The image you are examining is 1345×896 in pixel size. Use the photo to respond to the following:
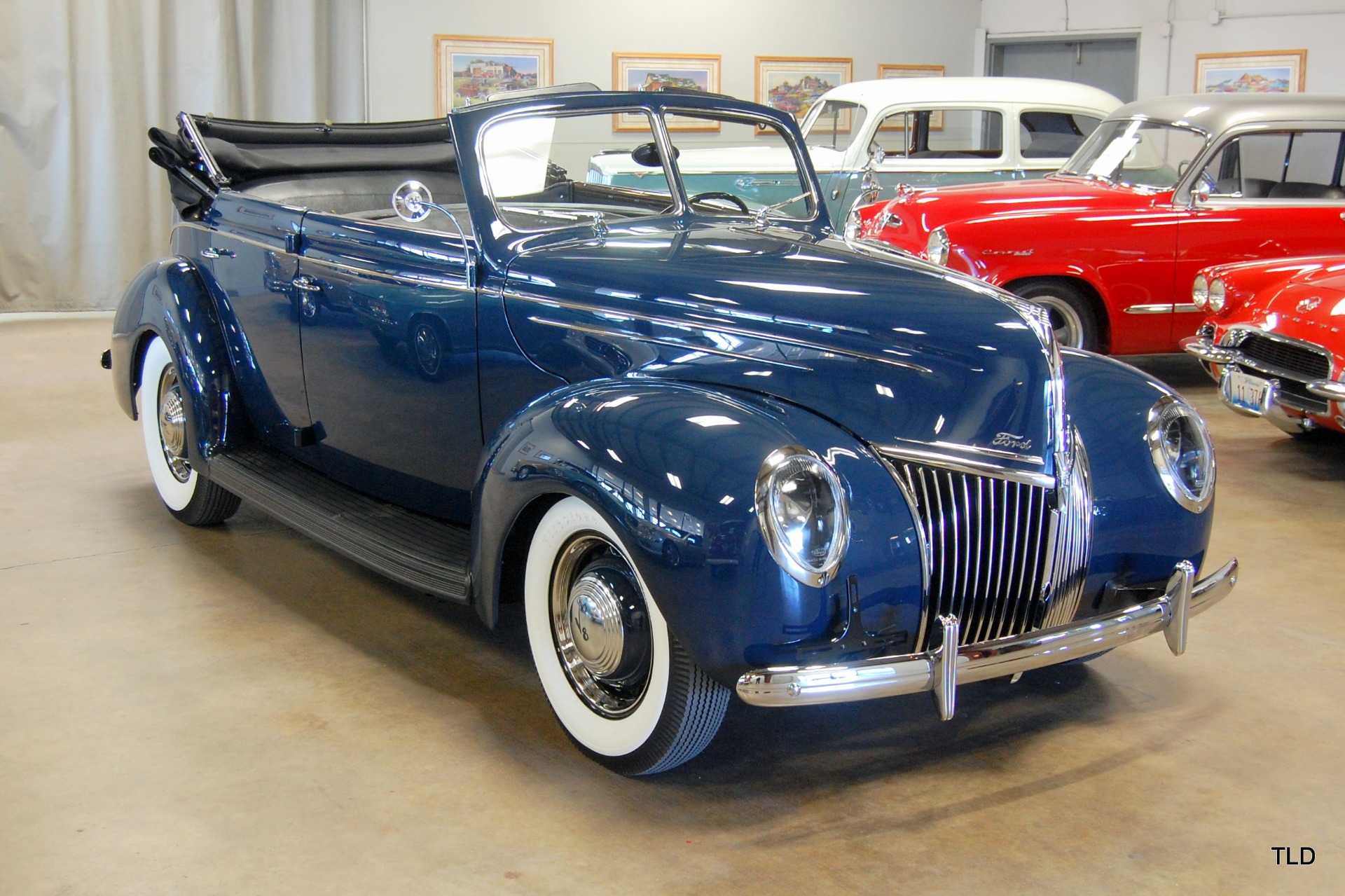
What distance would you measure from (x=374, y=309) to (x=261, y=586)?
1028 mm

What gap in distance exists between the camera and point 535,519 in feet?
9.98

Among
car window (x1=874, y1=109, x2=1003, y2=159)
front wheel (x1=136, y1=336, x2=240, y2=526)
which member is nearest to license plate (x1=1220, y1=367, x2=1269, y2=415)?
car window (x1=874, y1=109, x2=1003, y2=159)

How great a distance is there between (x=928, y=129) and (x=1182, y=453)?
705 centimetres

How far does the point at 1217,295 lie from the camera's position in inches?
234

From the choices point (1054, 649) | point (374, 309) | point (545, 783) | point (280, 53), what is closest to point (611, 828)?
point (545, 783)

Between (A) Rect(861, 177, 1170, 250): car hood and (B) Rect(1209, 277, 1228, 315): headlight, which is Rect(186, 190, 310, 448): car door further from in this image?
(B) Rect(1209, 277, 1228, 315): headlight

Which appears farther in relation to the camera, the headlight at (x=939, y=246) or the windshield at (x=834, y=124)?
the windshield at (x=834, y=124)

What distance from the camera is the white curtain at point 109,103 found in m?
9.55

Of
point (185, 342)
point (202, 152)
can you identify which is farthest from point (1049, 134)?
point (185, 342)

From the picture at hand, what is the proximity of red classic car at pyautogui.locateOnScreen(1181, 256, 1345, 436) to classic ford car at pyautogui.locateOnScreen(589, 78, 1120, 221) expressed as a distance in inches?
130

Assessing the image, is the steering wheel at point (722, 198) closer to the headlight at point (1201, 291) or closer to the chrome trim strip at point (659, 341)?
the chrome trim strip at point (659, 341)

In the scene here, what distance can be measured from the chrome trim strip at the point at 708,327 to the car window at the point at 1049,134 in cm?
686

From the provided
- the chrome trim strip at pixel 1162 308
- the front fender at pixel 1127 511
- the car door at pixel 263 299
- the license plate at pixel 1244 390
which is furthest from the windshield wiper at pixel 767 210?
the chrome trim strip at pixel 1162 308

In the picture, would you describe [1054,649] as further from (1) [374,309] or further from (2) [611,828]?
(1) [374,309]
